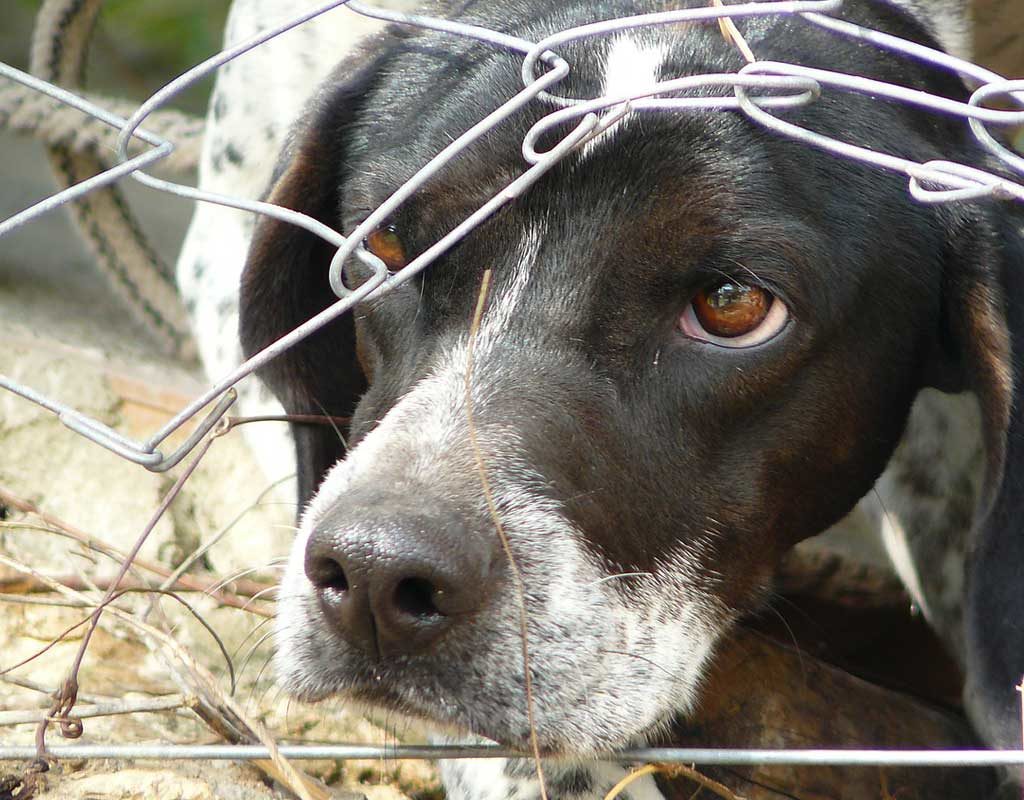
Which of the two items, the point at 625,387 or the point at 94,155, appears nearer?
the point at 625,387

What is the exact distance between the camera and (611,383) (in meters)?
2.06

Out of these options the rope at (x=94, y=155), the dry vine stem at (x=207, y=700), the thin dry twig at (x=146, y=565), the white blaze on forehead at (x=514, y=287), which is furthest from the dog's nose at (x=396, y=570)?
the rope at (x=94, y=155)

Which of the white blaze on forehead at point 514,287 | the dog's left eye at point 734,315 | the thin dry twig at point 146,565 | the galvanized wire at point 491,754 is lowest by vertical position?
the thin dry twig at point 146,565

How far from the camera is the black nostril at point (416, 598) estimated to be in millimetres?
1761

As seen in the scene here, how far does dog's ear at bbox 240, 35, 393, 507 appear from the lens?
265 centimetres

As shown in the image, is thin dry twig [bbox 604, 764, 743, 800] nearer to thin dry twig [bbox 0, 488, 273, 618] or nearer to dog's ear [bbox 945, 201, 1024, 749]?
dog's ear [bbox 945, 201, 1024, 749]

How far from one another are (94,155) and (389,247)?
2455 millimetres

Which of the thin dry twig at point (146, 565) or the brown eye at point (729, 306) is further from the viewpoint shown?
the thin dry twig at point (146, 565)

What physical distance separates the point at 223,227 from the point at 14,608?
1282mm

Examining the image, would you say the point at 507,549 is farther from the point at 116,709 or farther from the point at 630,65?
the point at 630,65

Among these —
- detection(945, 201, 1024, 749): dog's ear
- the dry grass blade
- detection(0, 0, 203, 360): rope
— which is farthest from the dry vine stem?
detection(0, 0, 203, 360): rope

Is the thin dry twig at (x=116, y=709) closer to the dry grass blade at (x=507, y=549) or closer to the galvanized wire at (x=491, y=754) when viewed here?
the galvanized wire at (x=491, y=754)

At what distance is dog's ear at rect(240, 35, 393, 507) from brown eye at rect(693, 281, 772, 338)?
0.88 m

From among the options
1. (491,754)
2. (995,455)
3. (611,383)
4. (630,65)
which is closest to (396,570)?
(491,754)
